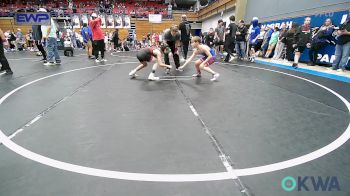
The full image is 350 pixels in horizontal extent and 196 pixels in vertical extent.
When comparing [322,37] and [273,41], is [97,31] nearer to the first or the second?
[273,41]

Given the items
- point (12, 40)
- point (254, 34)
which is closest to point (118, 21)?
point (12, 40)

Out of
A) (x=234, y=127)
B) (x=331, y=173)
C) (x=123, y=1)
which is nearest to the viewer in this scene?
(x=331, y=173)

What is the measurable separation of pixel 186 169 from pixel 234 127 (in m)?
1.08

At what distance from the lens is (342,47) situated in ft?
22.4

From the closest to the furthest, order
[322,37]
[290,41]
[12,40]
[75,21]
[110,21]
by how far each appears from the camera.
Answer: [322,37] < [290,41] < [12,40] < [75,21] < [110,21]

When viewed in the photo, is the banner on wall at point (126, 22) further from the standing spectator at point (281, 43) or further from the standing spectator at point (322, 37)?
the standing spectator at point (322, 37)

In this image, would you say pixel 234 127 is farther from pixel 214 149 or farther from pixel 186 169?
pixel 186 169

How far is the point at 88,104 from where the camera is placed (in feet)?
12.0

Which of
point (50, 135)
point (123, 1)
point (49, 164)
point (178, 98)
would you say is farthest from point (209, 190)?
point (123, 1)

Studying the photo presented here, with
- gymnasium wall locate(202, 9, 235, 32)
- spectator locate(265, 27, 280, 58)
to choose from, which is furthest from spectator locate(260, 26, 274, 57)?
gymnasium wall locate(202, 9, 235, 32)

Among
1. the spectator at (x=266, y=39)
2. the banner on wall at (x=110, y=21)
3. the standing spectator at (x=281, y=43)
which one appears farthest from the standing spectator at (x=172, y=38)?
the banner on wall at (x=110, y=21)

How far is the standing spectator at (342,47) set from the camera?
6.56 metres

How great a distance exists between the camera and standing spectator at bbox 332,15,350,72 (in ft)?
21.5

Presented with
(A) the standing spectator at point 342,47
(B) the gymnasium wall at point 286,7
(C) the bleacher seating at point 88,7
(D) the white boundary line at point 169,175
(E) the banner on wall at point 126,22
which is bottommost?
(D) the white boundary line at point 169,175
